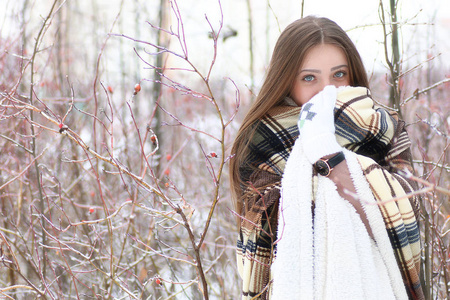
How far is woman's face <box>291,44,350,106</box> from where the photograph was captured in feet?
6.21

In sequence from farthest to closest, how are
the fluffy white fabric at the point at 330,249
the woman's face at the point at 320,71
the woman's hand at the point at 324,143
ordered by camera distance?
the woman's face at the point at 320,71
the woman's hand at the point at 324,143
the fluffy white fabric at the point at 330,249

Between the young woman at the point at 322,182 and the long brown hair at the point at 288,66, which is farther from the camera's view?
the long brown hair at the point at 288,66

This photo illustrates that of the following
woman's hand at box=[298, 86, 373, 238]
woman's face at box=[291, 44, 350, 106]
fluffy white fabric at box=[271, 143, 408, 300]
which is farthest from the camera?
woman's face at box=[291, 44, 350, 106]

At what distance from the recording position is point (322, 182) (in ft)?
5.28

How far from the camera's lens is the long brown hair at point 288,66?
1.92 m

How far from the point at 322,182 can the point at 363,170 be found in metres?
0.15

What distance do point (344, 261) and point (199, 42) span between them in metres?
4.88

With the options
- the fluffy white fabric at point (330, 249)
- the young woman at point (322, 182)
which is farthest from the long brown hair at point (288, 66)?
the fluffy white fabric at point (330, 249)

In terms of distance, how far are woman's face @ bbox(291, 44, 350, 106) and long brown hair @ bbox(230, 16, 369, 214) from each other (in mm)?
22

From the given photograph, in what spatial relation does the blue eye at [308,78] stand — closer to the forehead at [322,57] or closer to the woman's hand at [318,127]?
the forehead at [322,57]

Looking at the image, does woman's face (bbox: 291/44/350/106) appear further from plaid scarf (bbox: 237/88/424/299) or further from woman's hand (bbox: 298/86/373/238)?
woman's hand (bbox: 298/86/373/238)

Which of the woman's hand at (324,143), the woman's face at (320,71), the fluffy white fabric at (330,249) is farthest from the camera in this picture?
the woman's face at (320,71)

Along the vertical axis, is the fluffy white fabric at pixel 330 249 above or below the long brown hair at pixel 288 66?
below

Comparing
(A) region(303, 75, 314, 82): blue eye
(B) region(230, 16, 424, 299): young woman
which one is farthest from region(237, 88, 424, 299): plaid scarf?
(A) region(303, 75, 314, 82): blue eye
